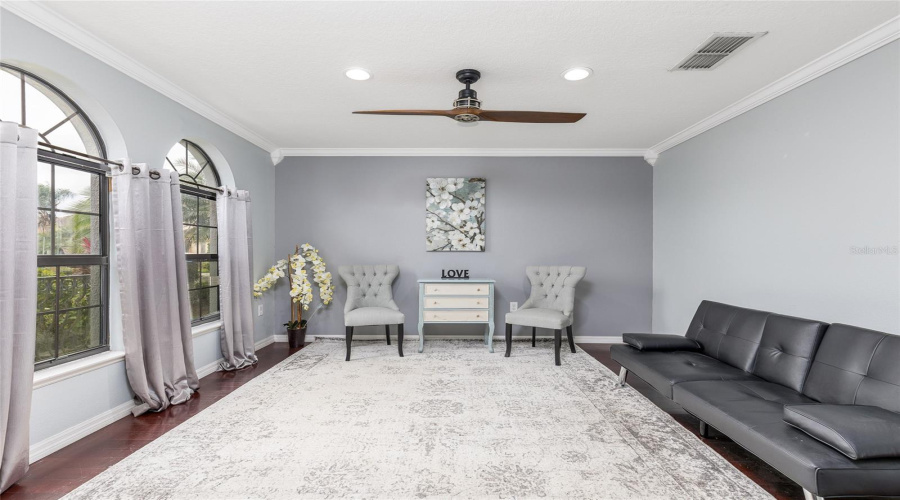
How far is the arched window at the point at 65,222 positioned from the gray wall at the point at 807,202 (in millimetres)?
4602

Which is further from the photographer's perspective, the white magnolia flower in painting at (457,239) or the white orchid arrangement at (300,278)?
the white magnolia flower in painting at (457,239)

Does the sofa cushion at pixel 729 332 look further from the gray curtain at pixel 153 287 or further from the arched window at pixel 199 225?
the arched window at pixel 199 225

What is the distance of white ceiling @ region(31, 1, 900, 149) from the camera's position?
205cm

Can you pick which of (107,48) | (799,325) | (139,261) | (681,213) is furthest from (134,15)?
(681,213)

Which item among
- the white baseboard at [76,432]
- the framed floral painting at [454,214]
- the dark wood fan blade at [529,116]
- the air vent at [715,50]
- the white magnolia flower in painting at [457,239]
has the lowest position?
the white baseboard at [76,432]

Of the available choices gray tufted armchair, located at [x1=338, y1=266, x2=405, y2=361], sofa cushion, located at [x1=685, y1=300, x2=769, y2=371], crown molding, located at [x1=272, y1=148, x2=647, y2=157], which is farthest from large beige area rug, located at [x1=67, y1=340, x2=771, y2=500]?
crown molding, located at [x1=272, y1=148, x2=647, y2=157]

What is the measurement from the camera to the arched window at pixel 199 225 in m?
3.52

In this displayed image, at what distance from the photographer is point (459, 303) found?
14.4 ft

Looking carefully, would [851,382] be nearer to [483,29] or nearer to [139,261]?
[483,29]

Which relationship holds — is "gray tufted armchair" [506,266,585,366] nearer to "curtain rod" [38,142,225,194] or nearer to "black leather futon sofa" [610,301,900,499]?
"black leather futon sofa" [610,301,900,499]

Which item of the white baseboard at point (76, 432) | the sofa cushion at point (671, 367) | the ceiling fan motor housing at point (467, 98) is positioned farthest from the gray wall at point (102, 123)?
the sofa cushion at point (671, 367)

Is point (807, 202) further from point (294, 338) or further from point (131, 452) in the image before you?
point (294, 338)

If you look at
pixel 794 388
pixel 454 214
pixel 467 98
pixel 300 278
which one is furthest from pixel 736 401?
pixel 300 278

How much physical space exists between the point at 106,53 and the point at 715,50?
3753mm
